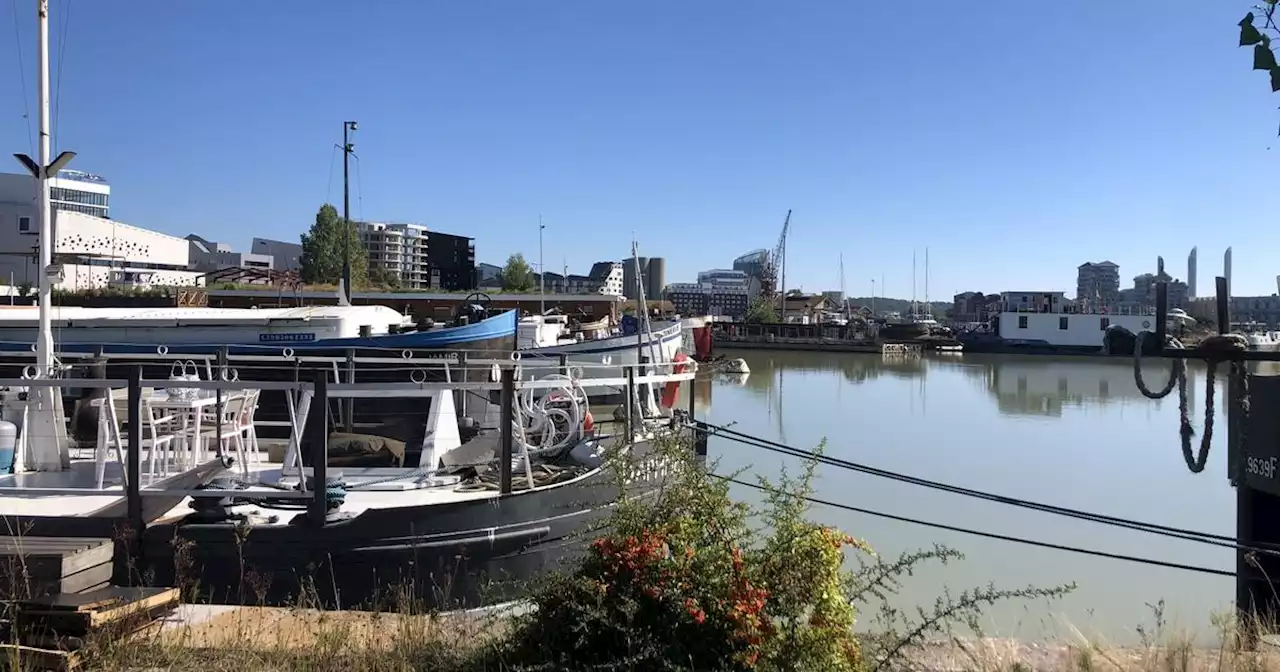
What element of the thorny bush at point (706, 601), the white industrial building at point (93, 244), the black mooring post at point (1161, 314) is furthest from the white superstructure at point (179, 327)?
the white industrial building at point (93, 244)

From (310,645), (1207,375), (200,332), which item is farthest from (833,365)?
(310,645)

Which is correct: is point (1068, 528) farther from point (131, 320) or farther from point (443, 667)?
point (131, 320)

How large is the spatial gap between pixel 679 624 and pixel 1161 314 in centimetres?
359

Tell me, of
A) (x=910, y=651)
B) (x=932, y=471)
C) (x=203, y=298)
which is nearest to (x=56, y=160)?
(x=910, y=651)

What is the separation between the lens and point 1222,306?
5.70 metres

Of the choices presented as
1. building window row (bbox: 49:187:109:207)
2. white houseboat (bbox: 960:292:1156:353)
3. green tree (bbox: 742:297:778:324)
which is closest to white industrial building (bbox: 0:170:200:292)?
building window row (bbox: 49:187:109:207)

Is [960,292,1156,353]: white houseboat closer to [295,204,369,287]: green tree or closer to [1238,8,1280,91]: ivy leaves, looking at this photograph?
[295,204,369,287]: green tree

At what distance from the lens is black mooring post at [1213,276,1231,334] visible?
570 centimetres

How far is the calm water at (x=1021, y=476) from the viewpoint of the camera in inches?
464

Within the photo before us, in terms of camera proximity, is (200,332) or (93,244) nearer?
(200,332)

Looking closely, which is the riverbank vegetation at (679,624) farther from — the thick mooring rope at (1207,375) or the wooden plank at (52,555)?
the thick mooring rope at (1207,375)

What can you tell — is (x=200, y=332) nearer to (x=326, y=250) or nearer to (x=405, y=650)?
(x=405, y=650)

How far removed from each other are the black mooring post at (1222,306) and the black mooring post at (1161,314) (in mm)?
385

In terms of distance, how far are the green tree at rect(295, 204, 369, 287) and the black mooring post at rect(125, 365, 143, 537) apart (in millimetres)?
64680
